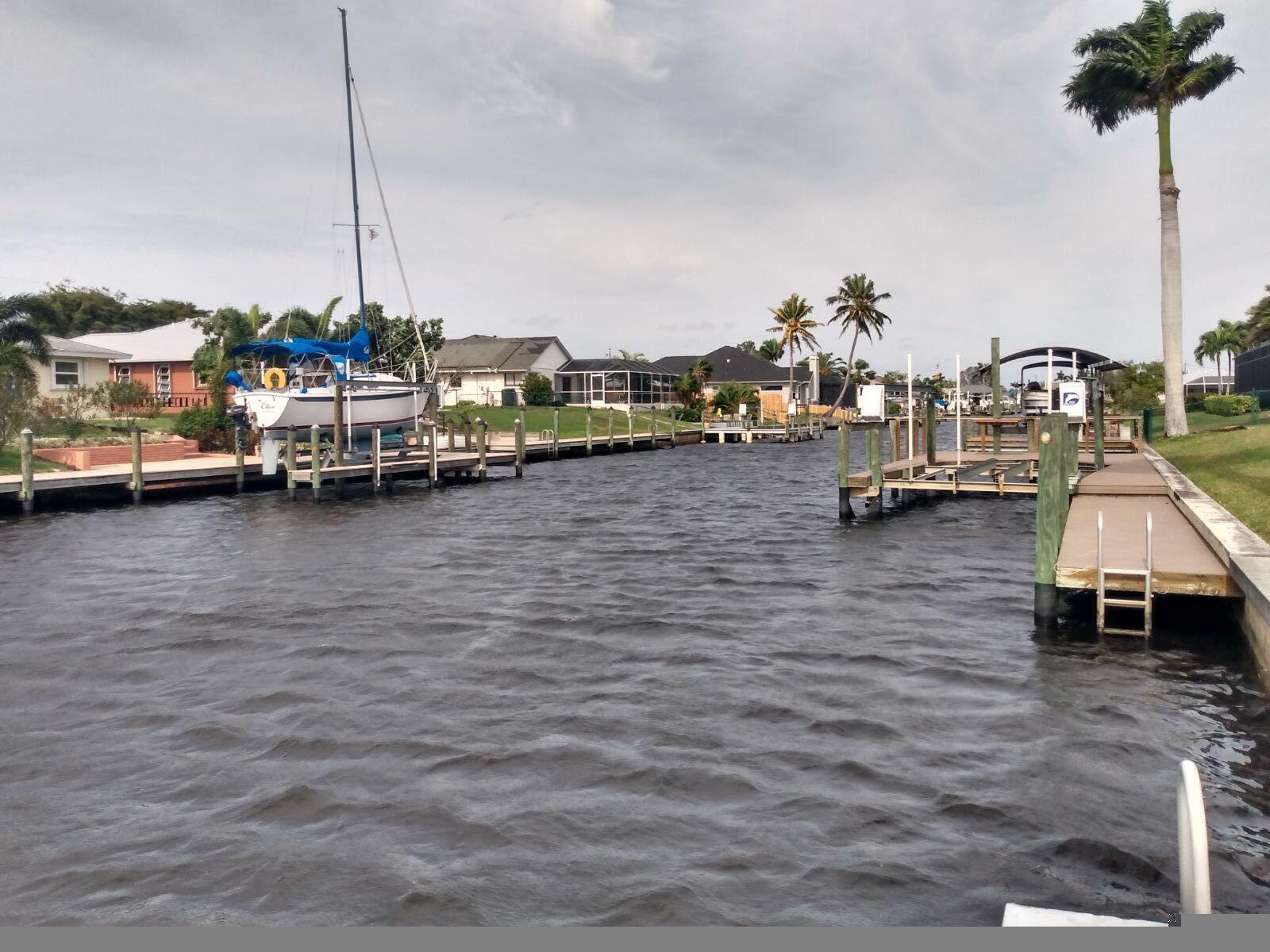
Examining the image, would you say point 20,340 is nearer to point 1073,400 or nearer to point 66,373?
point 66,373

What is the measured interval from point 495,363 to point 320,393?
160 ft

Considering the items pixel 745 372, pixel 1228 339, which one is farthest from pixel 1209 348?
pixel 745 372

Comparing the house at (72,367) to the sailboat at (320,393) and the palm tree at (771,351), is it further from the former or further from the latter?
the palm tree at (771,351)

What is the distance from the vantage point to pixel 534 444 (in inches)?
1971

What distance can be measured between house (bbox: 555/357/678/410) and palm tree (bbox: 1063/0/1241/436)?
49.5m

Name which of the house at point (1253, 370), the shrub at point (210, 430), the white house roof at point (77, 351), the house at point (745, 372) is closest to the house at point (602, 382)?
the house at point (745, 372)

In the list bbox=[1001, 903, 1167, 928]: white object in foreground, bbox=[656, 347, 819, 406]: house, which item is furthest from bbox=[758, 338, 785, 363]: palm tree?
bbox=[1001, 903, 1167, 928]: white object in foreground

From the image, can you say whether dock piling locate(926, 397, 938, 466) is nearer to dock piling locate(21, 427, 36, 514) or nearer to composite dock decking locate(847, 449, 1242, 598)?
composite dock decking locate(847, 449, 1242, 598)

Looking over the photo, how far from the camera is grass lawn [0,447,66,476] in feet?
98.9

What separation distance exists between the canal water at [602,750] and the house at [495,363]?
2488 inches

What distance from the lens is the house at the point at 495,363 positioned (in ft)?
265

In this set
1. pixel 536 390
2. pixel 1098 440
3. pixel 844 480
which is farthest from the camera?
pixel 536 390

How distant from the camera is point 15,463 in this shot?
30.9m

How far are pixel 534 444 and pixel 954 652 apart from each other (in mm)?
38948
